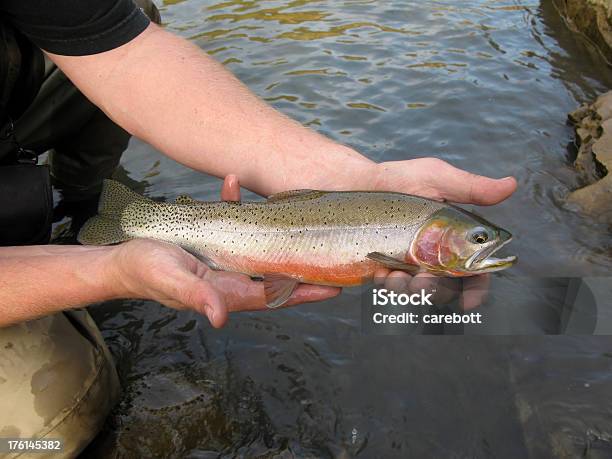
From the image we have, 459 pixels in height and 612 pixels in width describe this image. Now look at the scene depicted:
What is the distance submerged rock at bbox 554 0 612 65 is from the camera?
7742mm

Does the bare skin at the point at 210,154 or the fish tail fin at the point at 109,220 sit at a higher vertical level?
the bare skin at the point at 210,154

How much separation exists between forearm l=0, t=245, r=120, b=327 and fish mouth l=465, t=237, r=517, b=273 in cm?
153

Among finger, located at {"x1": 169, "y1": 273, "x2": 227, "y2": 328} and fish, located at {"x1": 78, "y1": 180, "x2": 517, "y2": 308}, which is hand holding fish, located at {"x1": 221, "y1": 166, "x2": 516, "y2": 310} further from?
finger, located at {"x1": 169, "y1": 273, "x2": 227, "y2": 328}

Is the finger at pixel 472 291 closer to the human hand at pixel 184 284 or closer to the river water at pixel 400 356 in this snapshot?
the human hand at pixel 184 284

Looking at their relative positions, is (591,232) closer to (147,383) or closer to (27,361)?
(147,383)

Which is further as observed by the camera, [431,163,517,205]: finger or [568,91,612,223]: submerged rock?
[568,91,612,223]: submerged rock

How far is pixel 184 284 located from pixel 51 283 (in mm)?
827

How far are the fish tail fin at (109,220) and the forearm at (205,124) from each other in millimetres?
340

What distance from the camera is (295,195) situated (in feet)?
9.80

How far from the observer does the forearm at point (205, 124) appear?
3.15 m

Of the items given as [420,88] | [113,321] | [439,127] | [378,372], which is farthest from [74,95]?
[420,88]
